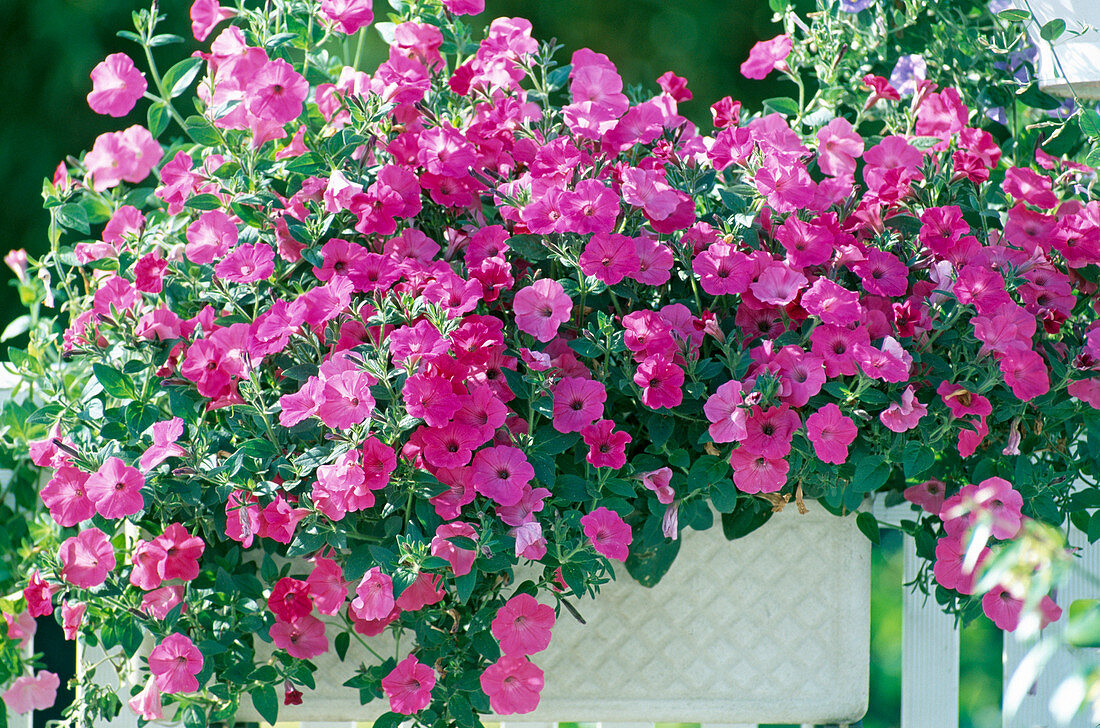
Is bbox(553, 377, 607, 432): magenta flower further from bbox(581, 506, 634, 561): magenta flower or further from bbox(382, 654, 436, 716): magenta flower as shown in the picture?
bbox(382, 654, 436, 716): magenta flower

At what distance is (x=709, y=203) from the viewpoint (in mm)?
956

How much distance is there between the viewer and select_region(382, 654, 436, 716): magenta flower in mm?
776

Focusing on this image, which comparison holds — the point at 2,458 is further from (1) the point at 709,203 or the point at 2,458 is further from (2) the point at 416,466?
(1) the point at 709,203

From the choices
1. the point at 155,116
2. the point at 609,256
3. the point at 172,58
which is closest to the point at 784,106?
the point at 609,256

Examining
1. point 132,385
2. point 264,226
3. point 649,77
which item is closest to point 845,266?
point 264,226

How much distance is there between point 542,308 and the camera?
78 centimetres

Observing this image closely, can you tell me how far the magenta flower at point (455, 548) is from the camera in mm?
749

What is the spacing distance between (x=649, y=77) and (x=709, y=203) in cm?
149

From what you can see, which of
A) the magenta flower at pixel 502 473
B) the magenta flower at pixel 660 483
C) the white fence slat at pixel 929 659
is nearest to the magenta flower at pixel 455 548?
the magenta flower at pixel 502 473

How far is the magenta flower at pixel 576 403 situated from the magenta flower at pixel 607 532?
67 mm

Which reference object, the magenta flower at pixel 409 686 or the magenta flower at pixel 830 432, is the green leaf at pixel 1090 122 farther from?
the magenta flower at pixel 409 686

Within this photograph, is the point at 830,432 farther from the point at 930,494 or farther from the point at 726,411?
the point at 930,494

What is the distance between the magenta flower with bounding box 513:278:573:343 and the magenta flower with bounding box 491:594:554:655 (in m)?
0.21

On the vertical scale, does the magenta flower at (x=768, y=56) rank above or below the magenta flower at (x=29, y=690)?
above
